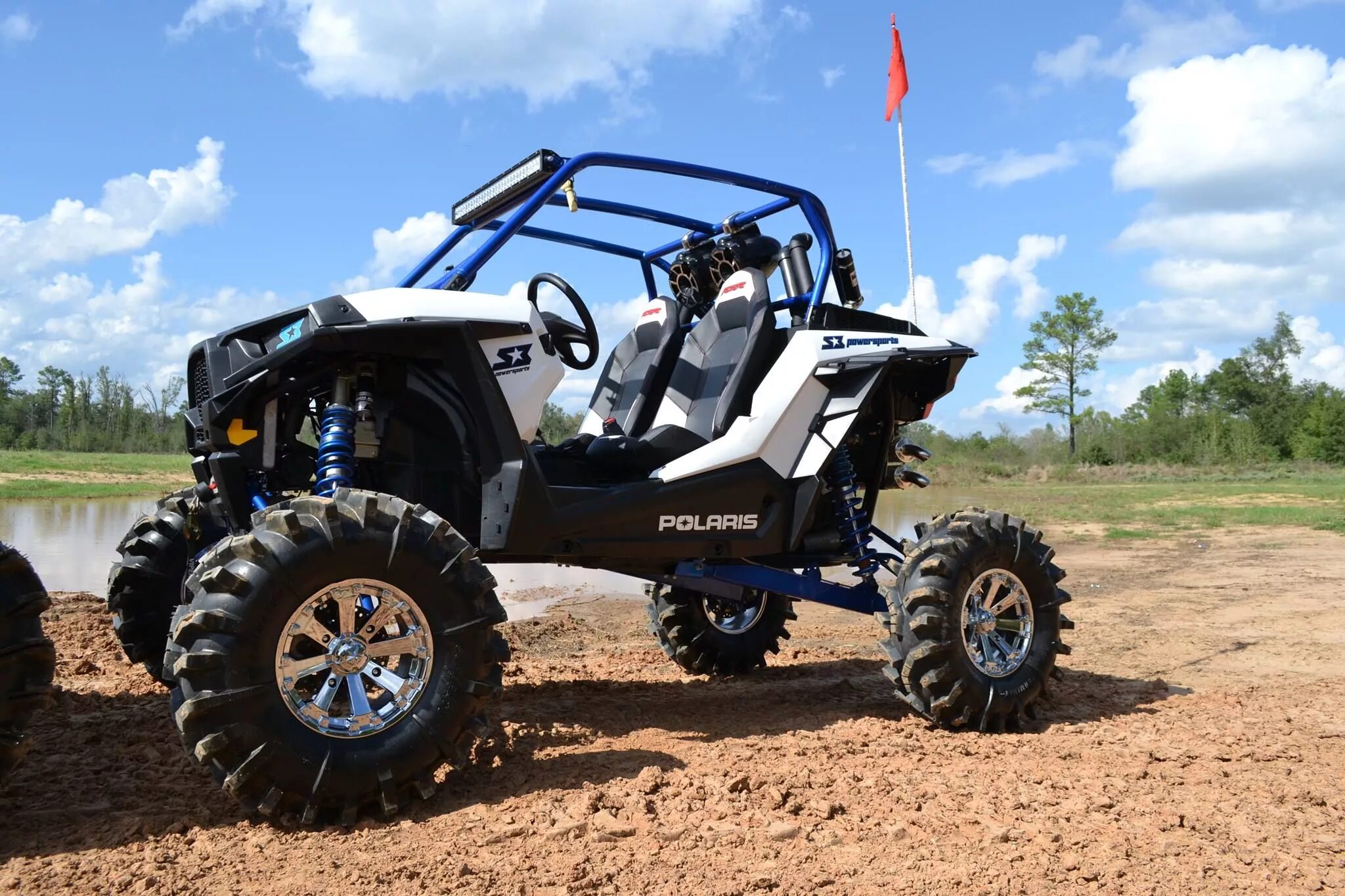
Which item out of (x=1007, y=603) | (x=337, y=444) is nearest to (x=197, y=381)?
(x=337, y=444)

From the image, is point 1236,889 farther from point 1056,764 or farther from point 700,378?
point 700,378

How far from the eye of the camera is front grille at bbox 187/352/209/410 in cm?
428

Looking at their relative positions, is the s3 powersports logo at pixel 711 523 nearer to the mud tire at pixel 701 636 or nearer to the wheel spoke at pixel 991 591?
the wheel spoke at pixel 991 591

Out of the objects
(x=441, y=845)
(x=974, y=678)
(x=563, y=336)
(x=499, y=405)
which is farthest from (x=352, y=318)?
(x=974, y=678)

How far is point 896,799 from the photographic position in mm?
3705

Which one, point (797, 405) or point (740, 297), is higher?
point (740, 297)

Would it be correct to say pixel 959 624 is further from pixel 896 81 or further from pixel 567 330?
pixel 896 81

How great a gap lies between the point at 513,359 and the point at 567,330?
528mm

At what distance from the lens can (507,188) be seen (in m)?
4.82

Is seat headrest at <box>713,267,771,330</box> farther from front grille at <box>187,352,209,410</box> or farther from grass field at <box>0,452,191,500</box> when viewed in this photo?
grass field at <box>0,452,191,500</box>

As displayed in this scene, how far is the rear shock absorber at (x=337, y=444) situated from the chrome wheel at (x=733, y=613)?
3.02m

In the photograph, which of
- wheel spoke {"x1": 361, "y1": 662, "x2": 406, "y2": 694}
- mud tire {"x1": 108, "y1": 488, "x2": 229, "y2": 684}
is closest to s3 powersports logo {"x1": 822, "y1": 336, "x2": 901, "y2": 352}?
wheel spoke {"x1": 361, "y1": 662, "x2": 406, "y2": 694}

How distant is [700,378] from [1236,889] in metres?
3.51

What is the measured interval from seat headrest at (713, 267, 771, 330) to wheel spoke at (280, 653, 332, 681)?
297 cm
